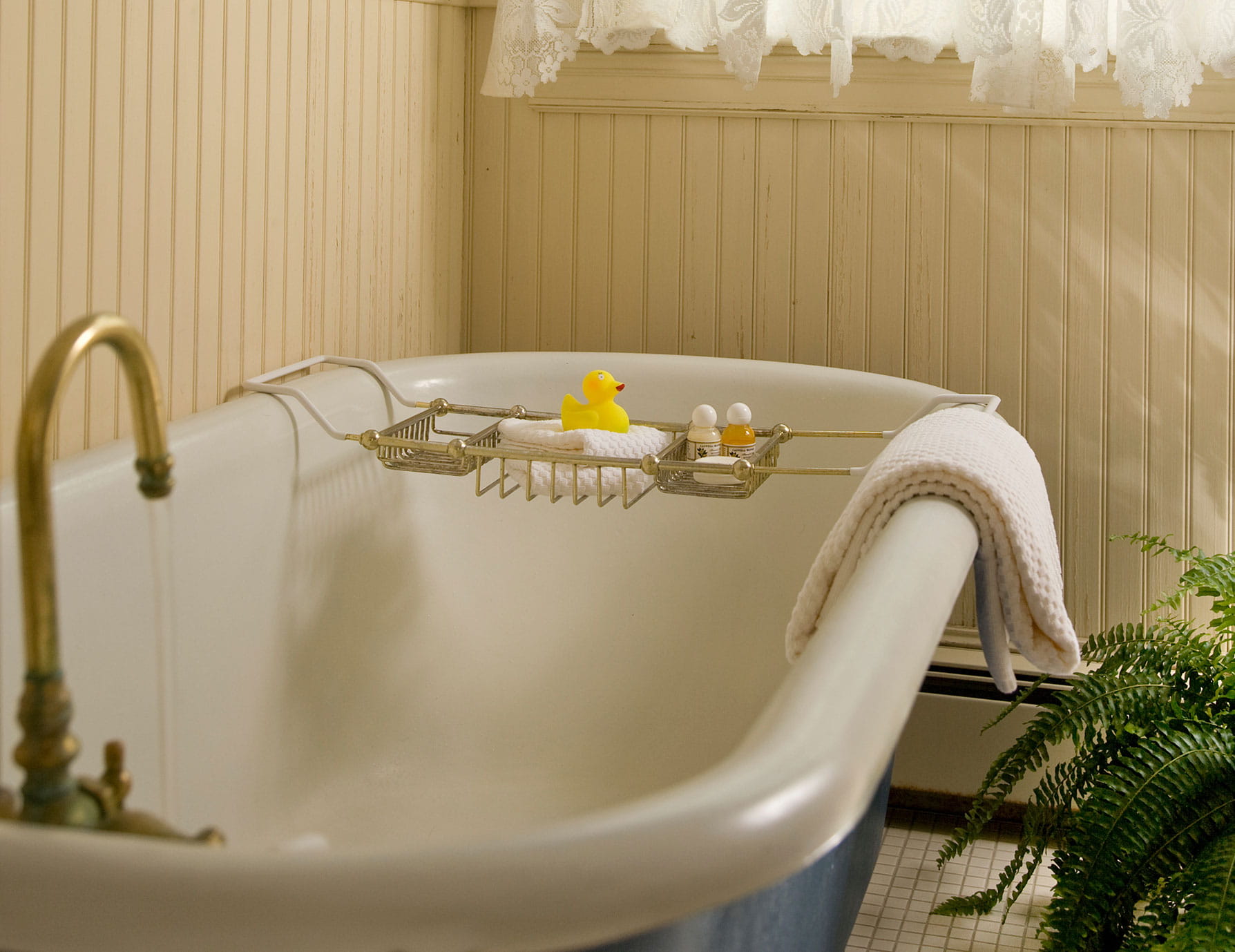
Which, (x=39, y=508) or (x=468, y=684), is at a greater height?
(x=39, y=508)

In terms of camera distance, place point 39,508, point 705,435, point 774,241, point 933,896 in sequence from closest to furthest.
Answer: point 39,508 → point 705,435 → point 933,896 → point 774,241

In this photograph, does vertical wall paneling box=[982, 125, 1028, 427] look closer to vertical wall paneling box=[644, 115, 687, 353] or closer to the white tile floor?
vertical wall paneling box=[644, 115, 687, 353]

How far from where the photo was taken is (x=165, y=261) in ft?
4.46

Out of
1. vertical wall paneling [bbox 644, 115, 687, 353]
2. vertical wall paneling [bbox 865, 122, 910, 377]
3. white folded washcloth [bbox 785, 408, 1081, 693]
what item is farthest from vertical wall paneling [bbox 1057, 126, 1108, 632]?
white folded washcloth [bbox 785, 408, 1081, 693]

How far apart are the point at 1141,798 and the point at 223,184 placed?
122 centimetres

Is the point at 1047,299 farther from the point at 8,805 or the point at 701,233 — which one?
the point at 8,805

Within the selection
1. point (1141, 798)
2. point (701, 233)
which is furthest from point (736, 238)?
point (1141, 798)

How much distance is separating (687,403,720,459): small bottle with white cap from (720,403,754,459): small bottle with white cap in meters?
0.01

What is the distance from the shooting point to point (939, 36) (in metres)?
1.76

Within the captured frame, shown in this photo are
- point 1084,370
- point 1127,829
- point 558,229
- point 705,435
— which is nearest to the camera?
point 1127,829

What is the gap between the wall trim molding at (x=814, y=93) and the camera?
1795 millimetres

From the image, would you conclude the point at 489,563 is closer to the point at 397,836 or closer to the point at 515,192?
the point at 397,836

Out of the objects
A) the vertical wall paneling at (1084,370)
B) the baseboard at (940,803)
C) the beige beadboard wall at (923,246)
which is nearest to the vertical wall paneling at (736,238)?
the beige beadboard wall at (923,246)

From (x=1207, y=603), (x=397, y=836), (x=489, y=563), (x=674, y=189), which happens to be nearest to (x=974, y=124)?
(x=674, y=189)
